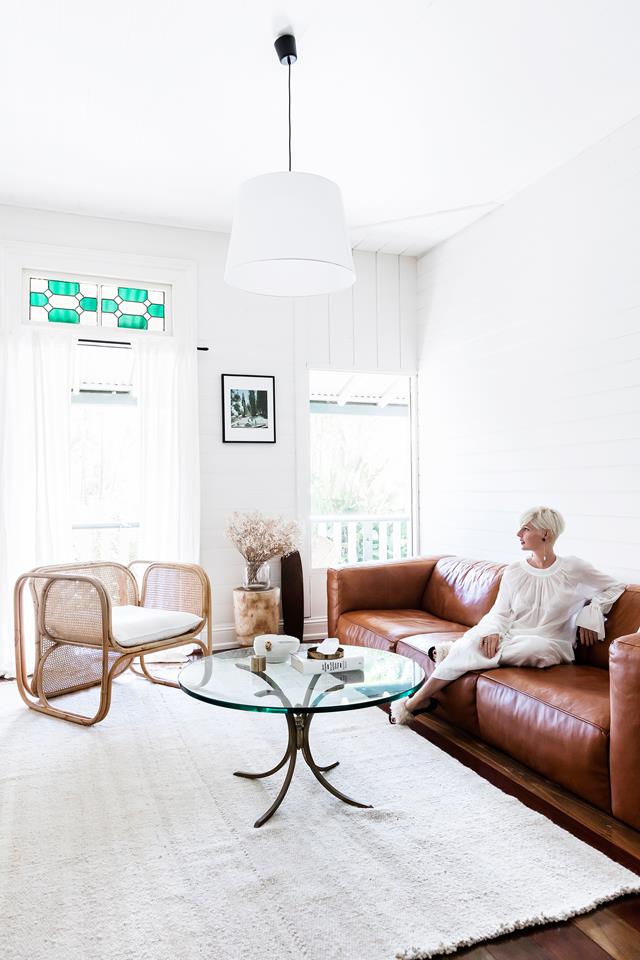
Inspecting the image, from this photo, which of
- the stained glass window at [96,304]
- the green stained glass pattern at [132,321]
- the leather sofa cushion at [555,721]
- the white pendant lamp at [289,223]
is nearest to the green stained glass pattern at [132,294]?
the stained glass window at [96,304]

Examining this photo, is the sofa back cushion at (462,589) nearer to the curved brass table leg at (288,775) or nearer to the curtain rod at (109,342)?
the curved brass table leg at (288,775)

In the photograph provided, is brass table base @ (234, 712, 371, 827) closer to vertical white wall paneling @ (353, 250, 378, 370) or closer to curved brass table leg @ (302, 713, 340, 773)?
curved brass table leg @ (302, 713, 340, 773)

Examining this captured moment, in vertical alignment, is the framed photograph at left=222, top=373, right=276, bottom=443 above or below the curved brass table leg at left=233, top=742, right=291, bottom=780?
above

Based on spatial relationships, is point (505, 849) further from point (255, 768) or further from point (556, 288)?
point (556, 288)

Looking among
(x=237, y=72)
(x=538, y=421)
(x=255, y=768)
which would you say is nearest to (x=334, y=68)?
(x=237, y=72)

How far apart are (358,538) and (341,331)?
5.50 ft

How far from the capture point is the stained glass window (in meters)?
4.24

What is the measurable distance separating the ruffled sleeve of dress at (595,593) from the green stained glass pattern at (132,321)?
10.1ft

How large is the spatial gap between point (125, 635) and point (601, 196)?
3.20 metres

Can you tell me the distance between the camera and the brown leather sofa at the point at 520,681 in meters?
2.13

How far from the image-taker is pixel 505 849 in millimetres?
2014

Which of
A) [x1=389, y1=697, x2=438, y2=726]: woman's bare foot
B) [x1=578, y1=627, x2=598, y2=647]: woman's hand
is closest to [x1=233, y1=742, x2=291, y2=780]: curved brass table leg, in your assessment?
[x1=389, y1=697, x2=438, y2=726]: woman's bare foot

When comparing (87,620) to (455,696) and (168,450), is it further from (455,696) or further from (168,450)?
(455,696)

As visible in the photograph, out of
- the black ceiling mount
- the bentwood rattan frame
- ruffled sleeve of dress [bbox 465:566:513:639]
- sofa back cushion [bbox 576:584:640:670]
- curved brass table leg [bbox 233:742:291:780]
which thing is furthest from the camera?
the bentwood rattan frame
